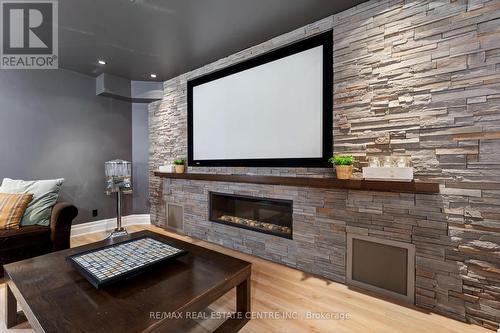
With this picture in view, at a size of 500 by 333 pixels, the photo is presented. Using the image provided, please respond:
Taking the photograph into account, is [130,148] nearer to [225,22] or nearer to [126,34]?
[126,34]

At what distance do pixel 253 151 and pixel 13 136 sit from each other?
316 cm

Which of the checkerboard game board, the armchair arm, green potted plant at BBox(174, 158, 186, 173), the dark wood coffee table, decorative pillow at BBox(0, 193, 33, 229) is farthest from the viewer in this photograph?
green potted plant at BBox(174, 158, 186, 173)

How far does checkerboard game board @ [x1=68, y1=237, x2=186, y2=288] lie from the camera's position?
1.35 m

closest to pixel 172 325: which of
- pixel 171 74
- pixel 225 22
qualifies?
pixel 225 22

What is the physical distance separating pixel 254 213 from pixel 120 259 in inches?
67.3

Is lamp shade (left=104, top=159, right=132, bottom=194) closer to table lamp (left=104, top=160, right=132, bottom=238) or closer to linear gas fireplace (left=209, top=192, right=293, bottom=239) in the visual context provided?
table lamp (left=104, top=160, right=132, bottom=238)

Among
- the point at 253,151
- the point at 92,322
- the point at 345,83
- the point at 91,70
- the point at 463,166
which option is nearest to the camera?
the point at 92,322

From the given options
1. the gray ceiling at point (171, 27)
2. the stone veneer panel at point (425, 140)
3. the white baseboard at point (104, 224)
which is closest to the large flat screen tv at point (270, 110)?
the stone veneer panel at point (425, 140)

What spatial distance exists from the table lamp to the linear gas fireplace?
151cm

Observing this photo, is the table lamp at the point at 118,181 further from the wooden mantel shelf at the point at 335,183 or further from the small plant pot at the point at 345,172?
the small plant pot at the point at 345,172

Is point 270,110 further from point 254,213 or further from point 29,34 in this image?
point 29,34

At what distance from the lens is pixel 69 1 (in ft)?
6.73

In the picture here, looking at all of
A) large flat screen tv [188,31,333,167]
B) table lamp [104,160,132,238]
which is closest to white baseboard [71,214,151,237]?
table lamp [104,160,132,238]

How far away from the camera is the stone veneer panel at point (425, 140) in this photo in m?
1.60
